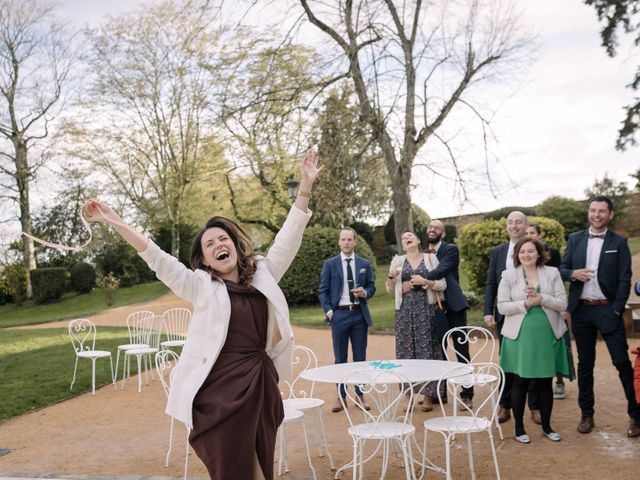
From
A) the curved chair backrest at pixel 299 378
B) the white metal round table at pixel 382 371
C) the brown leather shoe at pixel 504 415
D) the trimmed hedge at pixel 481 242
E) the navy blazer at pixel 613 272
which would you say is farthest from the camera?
the trimmed hedge at pixel 481 242

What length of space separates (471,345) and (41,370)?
22.6 ft

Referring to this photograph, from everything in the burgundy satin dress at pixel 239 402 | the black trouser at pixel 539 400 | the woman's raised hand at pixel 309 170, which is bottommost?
the black trouser at pixel 539 400

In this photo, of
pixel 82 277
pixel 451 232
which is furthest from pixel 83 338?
pixel 451 232

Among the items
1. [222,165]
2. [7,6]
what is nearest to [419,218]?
[222,165]

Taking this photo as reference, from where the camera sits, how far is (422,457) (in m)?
4.94

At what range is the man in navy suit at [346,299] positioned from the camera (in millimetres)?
6852

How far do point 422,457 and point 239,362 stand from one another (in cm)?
254

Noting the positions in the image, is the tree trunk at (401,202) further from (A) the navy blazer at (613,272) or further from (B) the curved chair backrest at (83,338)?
(A) the navy blazer at (613,272)

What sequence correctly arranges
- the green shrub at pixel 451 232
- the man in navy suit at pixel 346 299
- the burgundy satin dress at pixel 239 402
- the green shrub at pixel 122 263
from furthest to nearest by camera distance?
the green shrub at pixel 122 263
the green shrub at pixel 451 232
the man in navy suit at pixel 346 299
the burgundy satin dress at pixel 239 402

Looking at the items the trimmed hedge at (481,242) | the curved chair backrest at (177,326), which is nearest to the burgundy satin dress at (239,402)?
the curved chair backrest at (177,326)

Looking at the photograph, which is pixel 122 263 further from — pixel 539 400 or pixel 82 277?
pixel 539 400

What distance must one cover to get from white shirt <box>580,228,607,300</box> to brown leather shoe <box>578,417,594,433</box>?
104 centimetres

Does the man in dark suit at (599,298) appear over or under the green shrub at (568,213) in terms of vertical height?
under

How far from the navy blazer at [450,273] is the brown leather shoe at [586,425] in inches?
62.4
